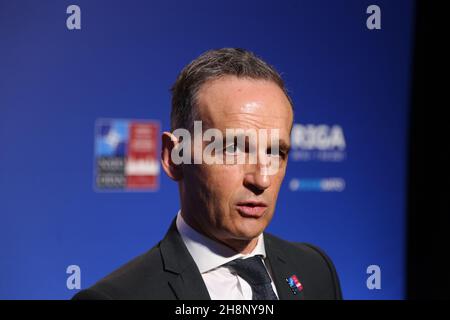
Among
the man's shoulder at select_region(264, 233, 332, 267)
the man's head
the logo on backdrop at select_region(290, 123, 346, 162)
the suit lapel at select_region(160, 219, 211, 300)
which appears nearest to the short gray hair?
the man's head

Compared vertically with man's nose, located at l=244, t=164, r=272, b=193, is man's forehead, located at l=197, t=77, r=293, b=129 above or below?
above

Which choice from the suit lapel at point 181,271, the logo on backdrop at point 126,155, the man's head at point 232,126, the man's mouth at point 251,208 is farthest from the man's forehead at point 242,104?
the logo on backdrop at point 126,155

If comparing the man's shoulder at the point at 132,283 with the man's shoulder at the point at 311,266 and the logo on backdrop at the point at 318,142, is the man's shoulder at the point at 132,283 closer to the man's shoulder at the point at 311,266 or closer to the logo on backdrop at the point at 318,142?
the man's shoulder at the point at 311,266

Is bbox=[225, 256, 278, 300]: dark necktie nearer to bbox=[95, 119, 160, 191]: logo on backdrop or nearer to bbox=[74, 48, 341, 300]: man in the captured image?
bbox=[74, 48, 341, 300]: man

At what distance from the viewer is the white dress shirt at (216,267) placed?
1.06 metres

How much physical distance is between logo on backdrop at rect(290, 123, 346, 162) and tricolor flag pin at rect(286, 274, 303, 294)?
1136 mm

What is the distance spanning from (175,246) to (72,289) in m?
0.97

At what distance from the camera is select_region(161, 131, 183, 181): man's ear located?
1.09 m

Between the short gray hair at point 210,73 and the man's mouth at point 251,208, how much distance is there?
0.17 m

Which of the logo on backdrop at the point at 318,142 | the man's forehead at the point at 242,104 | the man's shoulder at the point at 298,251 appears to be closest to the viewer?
the man's forehead at the point at 242,104
